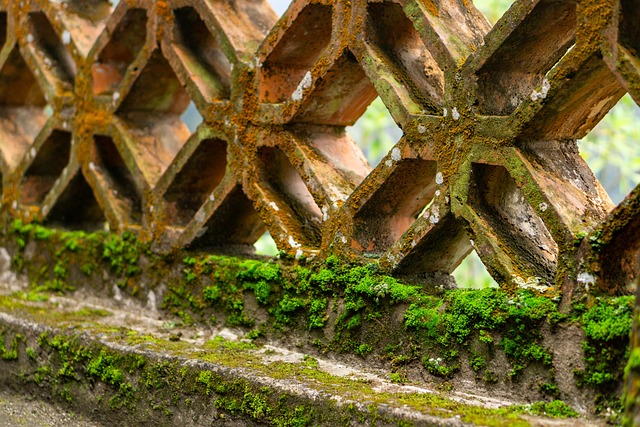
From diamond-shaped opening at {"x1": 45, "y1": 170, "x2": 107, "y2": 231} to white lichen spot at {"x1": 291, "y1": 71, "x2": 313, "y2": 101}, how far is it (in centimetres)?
140

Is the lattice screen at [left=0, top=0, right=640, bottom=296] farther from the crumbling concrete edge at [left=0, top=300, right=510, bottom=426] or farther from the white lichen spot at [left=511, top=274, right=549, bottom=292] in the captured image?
the crumbling concrete edge at [left=0, top=300, right=510, bottom=426]

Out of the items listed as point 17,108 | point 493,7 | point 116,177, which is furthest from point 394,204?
point 493,7

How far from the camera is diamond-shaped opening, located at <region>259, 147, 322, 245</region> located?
256 centimetres

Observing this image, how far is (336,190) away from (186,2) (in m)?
1.02

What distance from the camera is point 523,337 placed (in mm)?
1861

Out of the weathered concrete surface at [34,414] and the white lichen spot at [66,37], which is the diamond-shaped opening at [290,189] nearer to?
the weathered concrete surface at [34,414]

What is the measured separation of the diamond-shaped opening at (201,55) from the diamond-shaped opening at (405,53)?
30.4 inches

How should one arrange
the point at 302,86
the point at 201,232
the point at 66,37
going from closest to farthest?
the point at 302,86 → the point at 201,232 → the point at 66,37

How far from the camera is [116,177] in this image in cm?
334

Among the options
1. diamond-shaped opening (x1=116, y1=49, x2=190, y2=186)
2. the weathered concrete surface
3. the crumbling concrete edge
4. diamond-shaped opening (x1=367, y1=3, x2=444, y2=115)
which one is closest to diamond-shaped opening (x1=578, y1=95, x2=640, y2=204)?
diamond-shaped opening (x1=116, y1=49, x2=190, y2=186)

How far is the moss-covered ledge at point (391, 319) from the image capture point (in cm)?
175

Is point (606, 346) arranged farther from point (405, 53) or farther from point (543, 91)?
point (405, 53)

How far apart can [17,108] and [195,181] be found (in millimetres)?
1652

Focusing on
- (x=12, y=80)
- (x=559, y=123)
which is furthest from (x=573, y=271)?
(x=12, y=80)
